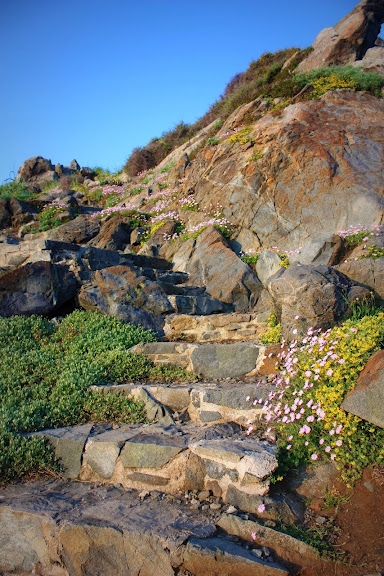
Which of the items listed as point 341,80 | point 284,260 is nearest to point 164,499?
point 284,260

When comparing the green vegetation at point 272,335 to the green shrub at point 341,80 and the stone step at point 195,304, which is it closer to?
the stone step at point 195,304

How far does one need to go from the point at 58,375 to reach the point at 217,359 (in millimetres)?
2265

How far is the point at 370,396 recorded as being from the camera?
3826 mm

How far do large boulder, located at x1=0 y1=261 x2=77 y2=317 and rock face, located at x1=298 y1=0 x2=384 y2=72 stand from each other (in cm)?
1377

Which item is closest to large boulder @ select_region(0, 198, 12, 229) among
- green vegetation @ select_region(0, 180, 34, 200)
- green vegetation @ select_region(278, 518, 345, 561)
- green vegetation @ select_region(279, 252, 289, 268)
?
green vegetation @ select_region(0, 180, 34, 200)

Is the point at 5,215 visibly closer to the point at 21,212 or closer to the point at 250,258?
the point at 21,212

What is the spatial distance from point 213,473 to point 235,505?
0.34 m

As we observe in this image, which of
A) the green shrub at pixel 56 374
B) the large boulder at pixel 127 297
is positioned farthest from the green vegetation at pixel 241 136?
the green shrub at pixel 56 374

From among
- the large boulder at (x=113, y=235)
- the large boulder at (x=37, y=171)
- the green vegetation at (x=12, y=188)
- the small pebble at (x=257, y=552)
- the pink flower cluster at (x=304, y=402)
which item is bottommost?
the small pebble at (x=257, y=552)

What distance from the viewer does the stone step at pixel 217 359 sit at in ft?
20.2

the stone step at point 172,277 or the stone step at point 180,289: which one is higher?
the stone step at point 172,277

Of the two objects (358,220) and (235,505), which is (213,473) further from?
(358,220)

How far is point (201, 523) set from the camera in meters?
3.56

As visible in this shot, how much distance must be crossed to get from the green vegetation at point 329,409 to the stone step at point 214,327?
273 centimetres
